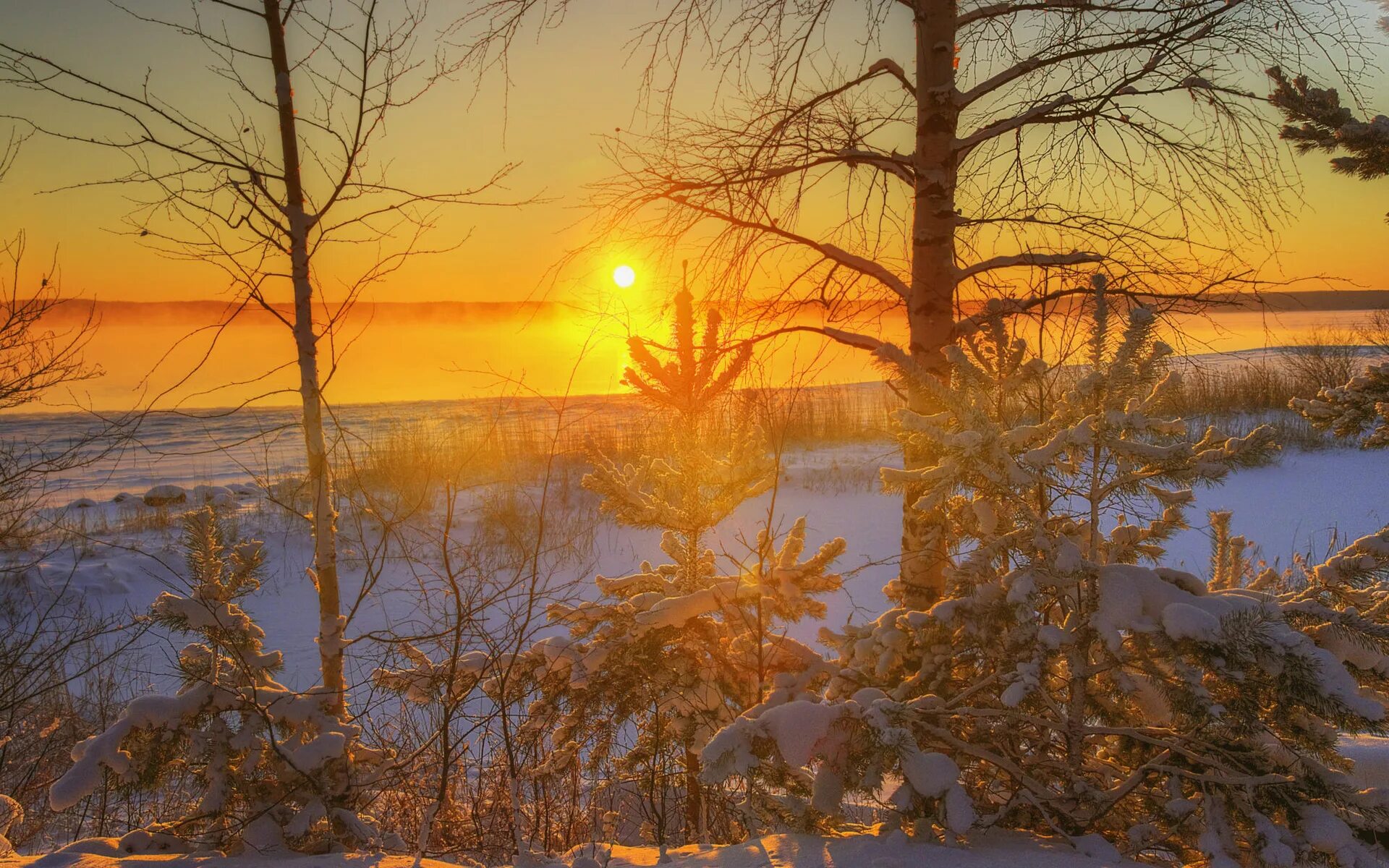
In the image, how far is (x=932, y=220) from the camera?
13.3ft

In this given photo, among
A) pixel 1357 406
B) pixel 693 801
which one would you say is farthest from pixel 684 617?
pixel 1357 406

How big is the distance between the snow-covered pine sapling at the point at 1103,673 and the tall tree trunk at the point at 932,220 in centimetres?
78

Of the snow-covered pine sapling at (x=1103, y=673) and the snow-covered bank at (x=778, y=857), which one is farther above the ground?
the snow-covered pine sapling at (x=1103, y=673)

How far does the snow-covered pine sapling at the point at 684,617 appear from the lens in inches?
147

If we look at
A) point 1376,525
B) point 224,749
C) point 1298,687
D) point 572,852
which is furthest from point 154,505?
point 1376,525

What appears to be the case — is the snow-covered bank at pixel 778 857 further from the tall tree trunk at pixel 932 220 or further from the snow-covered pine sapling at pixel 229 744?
the tall tree trunk at pixel 932 220

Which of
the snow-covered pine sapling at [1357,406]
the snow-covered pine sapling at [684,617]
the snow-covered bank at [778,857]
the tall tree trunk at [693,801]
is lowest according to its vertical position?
the tall tree trunk at [693,801]

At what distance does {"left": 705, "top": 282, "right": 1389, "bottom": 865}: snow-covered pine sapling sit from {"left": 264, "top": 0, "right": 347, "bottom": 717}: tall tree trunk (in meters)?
2.20

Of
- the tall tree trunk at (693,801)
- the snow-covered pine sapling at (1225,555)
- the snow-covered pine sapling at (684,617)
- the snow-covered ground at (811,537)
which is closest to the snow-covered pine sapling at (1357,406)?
the snow-covered pine sapling at (1225,555)

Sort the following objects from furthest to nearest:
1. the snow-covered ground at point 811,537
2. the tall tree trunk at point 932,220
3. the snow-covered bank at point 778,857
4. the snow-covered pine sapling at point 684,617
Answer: the snow-covered ground at point 811,537 < the tall tree trunk at point 932,220 < the snow-covered pine sapling at point 684,617 < the snow-covered bank at point 778,857

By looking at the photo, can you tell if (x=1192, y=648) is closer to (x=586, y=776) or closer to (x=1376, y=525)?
(x=586, y=776)

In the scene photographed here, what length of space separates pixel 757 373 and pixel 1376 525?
29.8 feet

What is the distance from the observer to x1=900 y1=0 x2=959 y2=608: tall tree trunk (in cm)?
397

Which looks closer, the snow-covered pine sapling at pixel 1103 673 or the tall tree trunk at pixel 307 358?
the snow-covered pine sapling at pixel 1103 673
